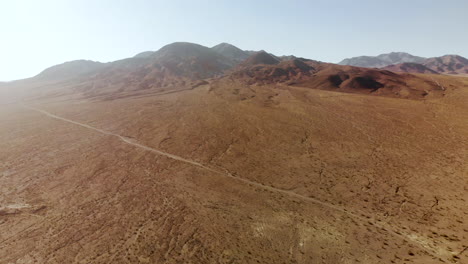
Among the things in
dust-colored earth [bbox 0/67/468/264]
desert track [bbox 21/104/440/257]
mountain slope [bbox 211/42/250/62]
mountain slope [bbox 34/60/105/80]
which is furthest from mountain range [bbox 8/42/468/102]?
desert track [bbox 21/104/440/257]

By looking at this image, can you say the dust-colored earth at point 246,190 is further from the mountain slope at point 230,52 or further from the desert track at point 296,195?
the mountain slope at point 230,52

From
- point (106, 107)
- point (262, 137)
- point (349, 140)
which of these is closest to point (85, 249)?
point (262, 137)

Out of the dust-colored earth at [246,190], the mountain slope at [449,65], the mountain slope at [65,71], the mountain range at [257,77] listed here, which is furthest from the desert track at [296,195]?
the mountain slope at [449,65]

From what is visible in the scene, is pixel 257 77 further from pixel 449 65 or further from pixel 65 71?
pixel 449 65

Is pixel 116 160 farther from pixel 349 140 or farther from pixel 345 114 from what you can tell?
pixel 345 114

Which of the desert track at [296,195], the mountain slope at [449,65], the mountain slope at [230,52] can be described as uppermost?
the mountain slope at [230,52]
